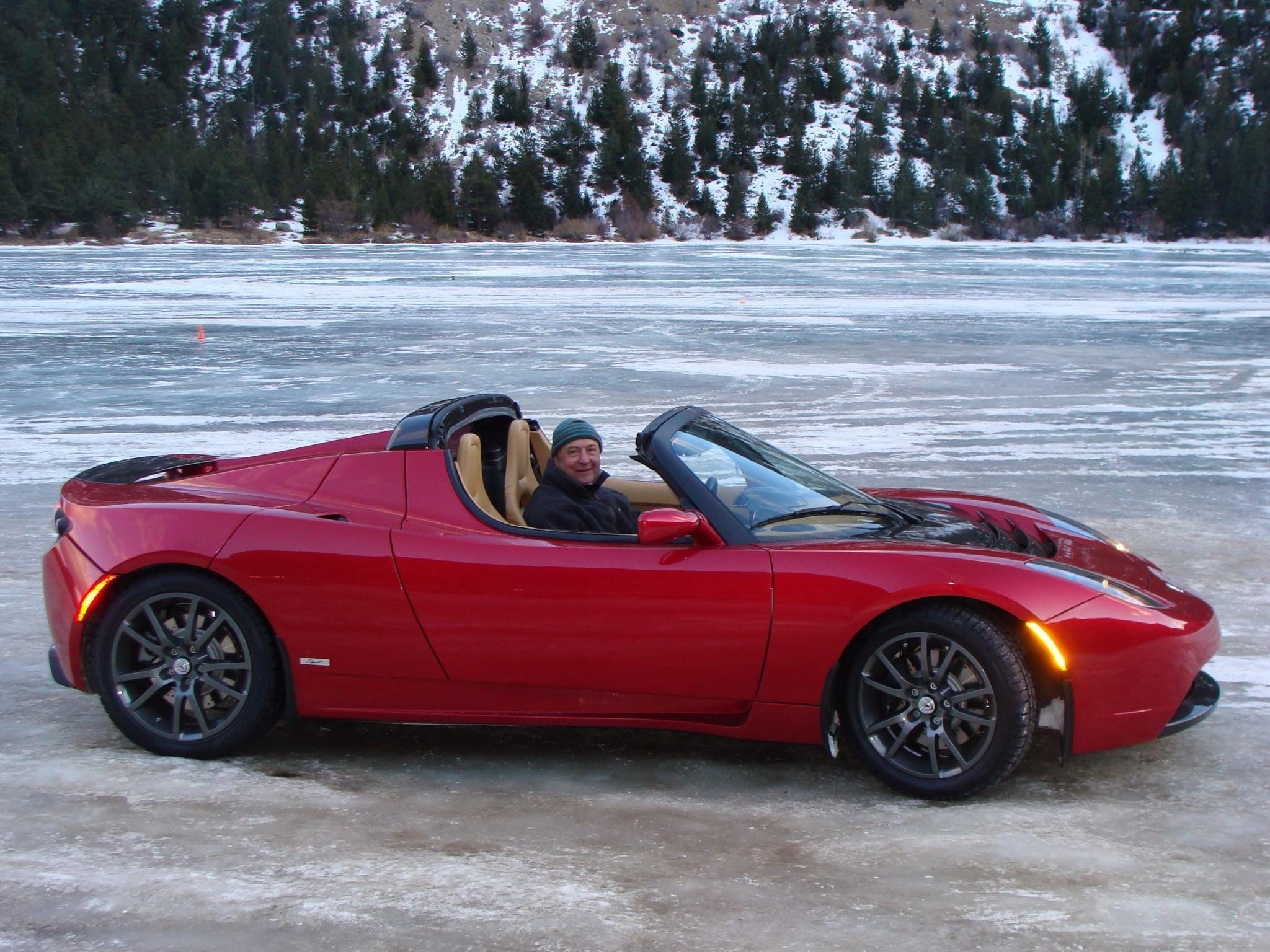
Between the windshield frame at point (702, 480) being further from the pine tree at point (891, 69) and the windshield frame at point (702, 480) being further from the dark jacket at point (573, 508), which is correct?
the pine tree at point (891, 69)

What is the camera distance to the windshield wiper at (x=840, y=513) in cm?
429

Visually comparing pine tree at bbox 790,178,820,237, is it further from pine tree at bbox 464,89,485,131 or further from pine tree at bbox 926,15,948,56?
pine tree at bbox 926,15,948,56

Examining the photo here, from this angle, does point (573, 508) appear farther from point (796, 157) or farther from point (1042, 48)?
point (1042, 48)

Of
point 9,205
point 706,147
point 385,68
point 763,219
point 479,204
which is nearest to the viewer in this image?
point 9,205

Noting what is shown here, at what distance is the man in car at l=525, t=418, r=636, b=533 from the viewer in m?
4.52

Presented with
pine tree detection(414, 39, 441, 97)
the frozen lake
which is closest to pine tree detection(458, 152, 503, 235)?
pine tree detection(414, 39, 441, 97)

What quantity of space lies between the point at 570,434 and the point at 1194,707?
2.24 m

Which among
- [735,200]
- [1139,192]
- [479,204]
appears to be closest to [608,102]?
[735,200]

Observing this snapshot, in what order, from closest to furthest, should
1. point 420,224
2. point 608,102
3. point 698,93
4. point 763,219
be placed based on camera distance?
point 420,224 → point 763,219 → point 608,102 → point 698,93

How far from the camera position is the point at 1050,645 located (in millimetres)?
3844

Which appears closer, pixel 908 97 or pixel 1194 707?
pixel 1194 707

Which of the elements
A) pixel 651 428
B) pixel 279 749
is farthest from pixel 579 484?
pixel 279 749

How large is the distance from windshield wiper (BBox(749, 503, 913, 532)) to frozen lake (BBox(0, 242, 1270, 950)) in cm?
80

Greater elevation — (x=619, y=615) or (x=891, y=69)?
(x=891, y=69)
